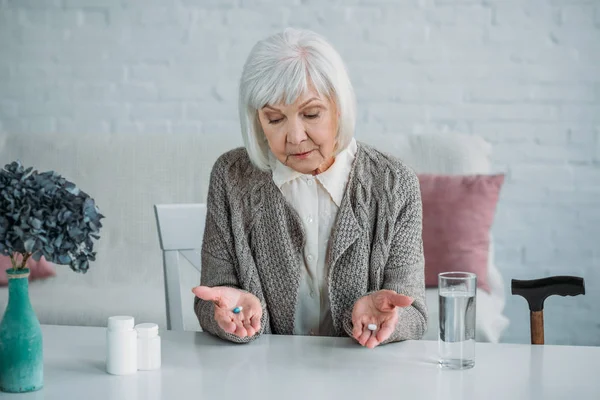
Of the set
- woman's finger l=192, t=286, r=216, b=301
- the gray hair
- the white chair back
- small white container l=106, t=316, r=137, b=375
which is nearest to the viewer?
small white container l=106, t=316, r=137, b=375

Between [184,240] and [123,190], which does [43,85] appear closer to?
[123,190]

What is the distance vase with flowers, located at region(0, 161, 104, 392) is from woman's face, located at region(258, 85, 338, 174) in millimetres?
458

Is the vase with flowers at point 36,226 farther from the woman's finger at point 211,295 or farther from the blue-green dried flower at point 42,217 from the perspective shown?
the woman's finger at point 211,295

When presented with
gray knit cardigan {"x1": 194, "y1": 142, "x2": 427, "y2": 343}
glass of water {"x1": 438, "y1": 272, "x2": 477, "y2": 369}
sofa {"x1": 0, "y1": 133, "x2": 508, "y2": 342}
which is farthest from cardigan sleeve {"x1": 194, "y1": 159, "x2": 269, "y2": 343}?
sofa {"x1": 0, "y1": 133, "x2": 508, "y2": 342}

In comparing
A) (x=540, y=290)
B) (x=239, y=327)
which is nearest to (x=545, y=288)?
(x=540, y=290)

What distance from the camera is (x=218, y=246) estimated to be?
1583 mm

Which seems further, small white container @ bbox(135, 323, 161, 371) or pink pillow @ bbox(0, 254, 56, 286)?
pink pillow @ bbox(0, 254, 56, 286)

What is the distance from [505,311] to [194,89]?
4.34ft

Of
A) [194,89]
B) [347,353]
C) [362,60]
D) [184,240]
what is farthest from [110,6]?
[347,353]

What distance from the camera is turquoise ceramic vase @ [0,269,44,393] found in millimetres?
1143

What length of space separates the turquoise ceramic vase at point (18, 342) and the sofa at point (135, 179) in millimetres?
1353

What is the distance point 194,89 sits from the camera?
2.96 metres

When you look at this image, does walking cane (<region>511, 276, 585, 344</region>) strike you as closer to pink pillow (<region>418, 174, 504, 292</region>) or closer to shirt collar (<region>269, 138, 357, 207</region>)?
shirt collar (<region>269, 138, 357, 207</region>)

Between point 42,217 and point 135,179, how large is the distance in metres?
1.62
